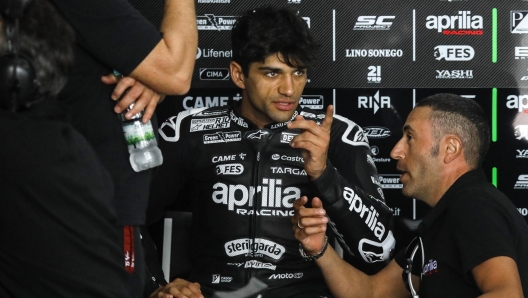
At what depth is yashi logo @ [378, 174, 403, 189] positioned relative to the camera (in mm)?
3566

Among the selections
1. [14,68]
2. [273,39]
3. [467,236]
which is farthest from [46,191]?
[273,39]

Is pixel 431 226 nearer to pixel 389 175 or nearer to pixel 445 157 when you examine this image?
pixel 445 157

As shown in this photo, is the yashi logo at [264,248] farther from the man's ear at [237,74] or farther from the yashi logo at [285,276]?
the man's ear at [237,74]

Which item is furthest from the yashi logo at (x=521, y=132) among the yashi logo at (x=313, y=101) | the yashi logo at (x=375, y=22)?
the yashi logo at (x=313, y=101)

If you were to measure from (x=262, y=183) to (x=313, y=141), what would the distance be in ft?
1.45

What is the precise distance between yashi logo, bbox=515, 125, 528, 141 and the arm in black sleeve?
3.21ft

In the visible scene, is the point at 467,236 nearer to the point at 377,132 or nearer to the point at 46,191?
the point at 46,191

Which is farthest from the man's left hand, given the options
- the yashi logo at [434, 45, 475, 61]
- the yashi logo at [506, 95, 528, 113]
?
the yashi logo at [506, 95, 528, 113]

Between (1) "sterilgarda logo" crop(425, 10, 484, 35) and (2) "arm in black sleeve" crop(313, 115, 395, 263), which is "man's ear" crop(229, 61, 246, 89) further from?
(1) "sterilgarda logo" crop(425, 10, 484, 35)

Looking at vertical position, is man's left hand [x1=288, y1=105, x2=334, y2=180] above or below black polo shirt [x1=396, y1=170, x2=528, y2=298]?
above

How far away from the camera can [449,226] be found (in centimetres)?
221

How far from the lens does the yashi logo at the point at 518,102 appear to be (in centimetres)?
350

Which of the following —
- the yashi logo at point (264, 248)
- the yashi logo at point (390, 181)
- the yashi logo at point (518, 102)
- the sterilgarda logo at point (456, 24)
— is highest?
the sterilgarda logo at point (456, 24)

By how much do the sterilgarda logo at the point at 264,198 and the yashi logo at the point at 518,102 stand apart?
1272 mm
